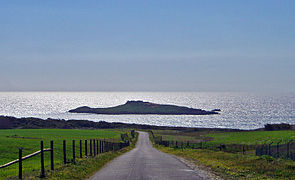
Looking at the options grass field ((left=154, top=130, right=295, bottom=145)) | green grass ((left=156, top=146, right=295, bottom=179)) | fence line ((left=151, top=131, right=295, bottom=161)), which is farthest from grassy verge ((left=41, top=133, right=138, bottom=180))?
grass field ((left=154, top=130, right=295, bottom=145))

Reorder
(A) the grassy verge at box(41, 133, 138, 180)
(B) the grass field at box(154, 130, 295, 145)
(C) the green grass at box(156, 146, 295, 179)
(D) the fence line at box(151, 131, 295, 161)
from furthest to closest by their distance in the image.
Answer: (B) the grass field at box(154, 130, 295, 145) < (D) the fence line at box(151, 131, 295, 161) < (C) the green grass at box(156, 146, 295, 179) < (A) the grassy verge at box(41, 133, 138, 180)

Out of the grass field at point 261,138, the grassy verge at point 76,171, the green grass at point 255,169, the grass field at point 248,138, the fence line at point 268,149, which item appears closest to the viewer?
the grassy verge at point 76,171

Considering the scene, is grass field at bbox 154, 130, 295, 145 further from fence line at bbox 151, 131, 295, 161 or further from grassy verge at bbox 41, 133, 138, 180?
grassy verge at bbox 41, 133, 138, 180

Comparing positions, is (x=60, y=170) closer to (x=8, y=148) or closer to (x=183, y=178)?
(x=183, y=178)

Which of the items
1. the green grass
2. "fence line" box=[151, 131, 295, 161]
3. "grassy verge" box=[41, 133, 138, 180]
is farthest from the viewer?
"fence line" box=[151, 131, 295, 161]

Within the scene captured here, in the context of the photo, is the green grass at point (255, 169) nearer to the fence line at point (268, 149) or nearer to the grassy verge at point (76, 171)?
the grassy verge at point (76, 171)

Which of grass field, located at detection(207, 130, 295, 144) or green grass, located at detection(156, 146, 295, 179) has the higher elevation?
green grass, located at detection(156, 146, 295, 179)

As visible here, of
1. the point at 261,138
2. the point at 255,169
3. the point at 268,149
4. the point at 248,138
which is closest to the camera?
the point at 255,169

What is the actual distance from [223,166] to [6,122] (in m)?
117

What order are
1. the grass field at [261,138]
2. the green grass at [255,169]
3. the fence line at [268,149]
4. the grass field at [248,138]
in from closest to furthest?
the green grass at [255,169], the fence line at [268,149], the grass field at [261,138], the grass field at [248,138]

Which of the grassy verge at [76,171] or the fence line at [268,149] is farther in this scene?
the fence line at [268,149]

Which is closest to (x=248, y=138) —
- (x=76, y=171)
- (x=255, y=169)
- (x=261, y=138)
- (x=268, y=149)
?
(x=261, y=138)

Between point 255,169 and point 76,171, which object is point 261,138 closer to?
point 255,169

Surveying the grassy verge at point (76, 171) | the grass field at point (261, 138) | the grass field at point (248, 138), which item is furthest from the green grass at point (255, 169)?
the grass field at point (261, 138)
